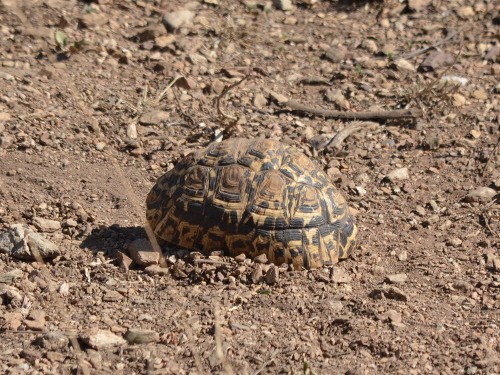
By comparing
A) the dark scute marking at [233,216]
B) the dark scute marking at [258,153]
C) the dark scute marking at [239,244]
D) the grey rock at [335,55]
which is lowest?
the dark scute marking at [239,244]

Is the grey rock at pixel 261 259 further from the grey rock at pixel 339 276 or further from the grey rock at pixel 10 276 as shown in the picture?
Result: the grey rock at pixel 10 276

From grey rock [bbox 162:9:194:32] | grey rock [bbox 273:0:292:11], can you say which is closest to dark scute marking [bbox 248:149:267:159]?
grey rock [bbox 162:9:194:32]

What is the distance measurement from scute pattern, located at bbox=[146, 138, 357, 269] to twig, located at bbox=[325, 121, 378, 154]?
1665mm

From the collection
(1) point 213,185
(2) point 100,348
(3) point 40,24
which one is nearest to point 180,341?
(2) point 100,348

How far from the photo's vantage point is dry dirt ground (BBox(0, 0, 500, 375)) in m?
3.91

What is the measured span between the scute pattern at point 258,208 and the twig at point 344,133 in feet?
5.46

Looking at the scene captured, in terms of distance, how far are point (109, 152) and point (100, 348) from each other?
2857 millimetres

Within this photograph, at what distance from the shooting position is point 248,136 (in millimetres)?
6746

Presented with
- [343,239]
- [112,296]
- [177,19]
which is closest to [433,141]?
[343,239]

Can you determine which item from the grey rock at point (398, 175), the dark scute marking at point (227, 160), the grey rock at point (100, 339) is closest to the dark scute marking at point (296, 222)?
the dark scute marking at point (227, 160)

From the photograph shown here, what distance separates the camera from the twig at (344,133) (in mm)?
6646

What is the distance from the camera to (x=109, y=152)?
20.7 ft

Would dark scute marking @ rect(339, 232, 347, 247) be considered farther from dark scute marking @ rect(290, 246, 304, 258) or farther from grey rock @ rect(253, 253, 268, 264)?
grey rock @ rect(253, 253, 268, 264)

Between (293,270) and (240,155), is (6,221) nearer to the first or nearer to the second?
(240,155)
